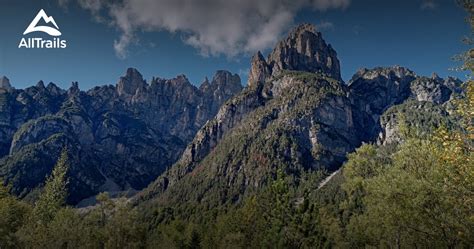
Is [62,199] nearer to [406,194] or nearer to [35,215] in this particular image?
[35,215]

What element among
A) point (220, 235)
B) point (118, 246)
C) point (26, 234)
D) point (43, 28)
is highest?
point (43, 28)

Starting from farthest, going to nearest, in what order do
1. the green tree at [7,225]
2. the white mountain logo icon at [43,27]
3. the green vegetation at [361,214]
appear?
the white mountain logo icon at [43,27], the green tree at [7,225], the green vegetation at [361,214]

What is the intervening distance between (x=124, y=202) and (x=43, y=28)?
139 feet

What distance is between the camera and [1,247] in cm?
5681

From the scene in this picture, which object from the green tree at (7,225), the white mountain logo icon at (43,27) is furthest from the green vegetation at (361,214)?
the white mountain logo icon at (43,27)

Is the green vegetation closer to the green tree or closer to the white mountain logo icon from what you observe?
the green tree

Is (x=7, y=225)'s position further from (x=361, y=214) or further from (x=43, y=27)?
(x=361, y=214)

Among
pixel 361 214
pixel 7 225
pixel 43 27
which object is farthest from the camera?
pixel 43 27

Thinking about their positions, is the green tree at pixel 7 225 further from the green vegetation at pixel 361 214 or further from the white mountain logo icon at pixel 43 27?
the white mountain logo icon at pixel 43 27

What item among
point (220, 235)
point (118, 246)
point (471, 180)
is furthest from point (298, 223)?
point (471, 180)

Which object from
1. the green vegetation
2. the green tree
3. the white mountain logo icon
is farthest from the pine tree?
the white mountain logo icon

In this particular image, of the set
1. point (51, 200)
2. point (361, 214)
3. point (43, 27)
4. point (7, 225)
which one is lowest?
point (361, 214)

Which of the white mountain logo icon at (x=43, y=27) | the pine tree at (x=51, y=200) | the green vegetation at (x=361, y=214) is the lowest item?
the green vegetation at (x=361, y=214)

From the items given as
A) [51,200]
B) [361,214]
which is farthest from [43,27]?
[361,214]
